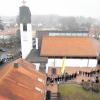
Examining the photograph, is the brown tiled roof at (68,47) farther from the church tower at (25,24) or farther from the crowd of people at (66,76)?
the crowd of people at (66,76)

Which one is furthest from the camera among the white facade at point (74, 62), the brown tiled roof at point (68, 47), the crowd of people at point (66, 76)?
the brown tiled roof at point (68, 47)

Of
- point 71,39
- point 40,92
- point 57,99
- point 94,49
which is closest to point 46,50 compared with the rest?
point 71,39

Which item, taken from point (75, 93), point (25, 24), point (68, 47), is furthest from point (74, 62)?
point (75, 93)

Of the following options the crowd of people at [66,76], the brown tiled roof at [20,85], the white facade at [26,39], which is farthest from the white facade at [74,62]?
the brown tiled roof at [20,85]

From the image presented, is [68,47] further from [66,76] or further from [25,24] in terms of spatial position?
[66,76]

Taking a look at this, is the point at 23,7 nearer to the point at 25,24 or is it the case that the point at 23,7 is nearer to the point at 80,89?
the point at 25,24
